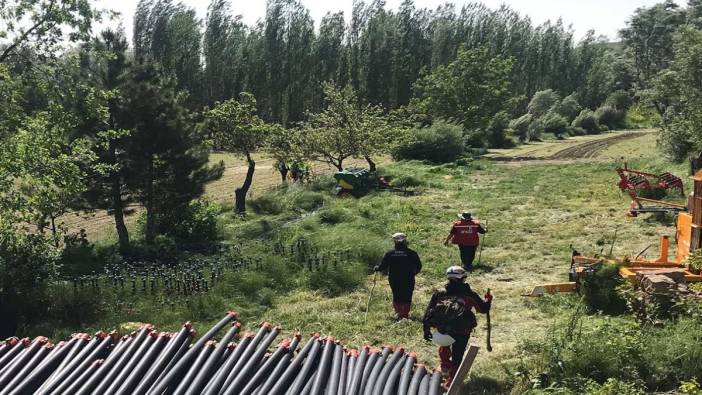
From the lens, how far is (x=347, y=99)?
1120 inches

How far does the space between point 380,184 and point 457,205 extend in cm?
559

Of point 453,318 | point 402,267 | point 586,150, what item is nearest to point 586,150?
point 586,150

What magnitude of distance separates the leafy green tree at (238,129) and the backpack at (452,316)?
17.8 meters

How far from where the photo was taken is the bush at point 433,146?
33656mm

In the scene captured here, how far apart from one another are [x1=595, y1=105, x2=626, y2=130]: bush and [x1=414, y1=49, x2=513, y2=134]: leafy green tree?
62.8 feet

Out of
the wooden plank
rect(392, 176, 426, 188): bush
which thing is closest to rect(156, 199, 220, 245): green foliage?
rect(392, 176, 426, 188): bush

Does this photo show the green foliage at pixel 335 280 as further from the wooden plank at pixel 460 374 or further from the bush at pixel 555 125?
the bush at pixel 555 125

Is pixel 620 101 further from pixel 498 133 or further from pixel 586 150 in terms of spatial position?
pixel 586 150

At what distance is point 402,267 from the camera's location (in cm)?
903

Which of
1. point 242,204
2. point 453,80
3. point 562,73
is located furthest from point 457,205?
point 562,73

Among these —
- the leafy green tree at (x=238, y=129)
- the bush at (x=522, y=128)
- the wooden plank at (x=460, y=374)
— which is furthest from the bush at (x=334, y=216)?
the bush at (x=522, y=128)

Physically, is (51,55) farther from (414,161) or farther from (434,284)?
(414,161)

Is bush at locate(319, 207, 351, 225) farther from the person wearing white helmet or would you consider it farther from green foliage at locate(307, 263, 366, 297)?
the person wearing white helmet

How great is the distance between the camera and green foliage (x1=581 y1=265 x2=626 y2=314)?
9040 mm
